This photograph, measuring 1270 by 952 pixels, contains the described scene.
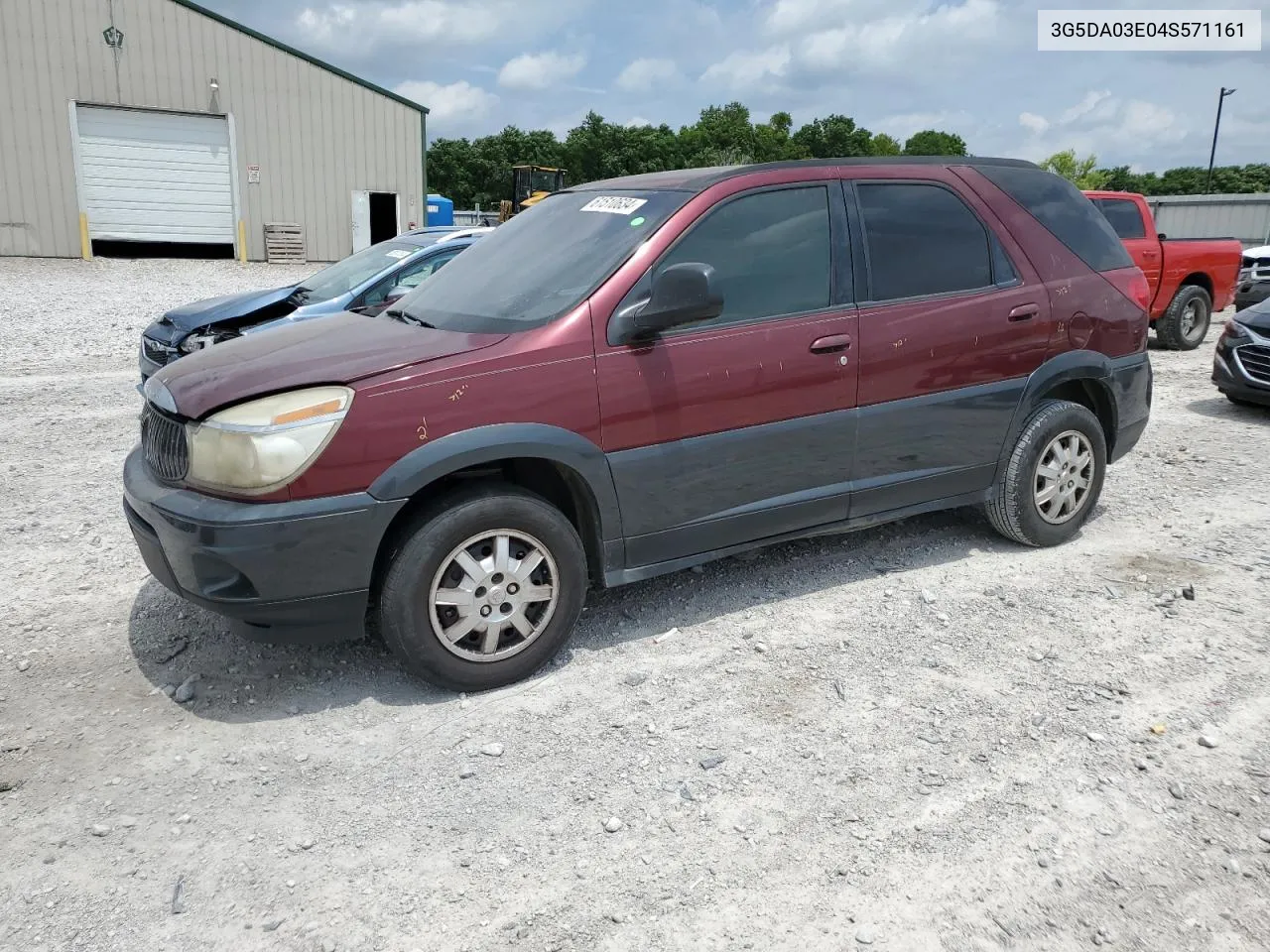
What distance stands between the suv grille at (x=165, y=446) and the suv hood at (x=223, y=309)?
482cm

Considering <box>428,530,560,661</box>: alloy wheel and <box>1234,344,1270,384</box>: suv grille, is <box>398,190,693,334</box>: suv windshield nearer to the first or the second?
<box>428,530,560,661</box>: alloy wheel

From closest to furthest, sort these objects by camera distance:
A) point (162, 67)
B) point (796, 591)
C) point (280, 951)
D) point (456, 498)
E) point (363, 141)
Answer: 1. point (280, 951)
2. point (456, 498)
3. point (796, 591)
4. point (162, 67)
5. point (363, 141)

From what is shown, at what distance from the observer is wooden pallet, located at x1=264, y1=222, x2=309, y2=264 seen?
25.5 meters

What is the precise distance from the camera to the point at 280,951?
2.49 metres

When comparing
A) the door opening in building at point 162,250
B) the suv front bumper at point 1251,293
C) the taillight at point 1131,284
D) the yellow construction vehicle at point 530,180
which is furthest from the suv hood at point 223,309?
the yellow construction vehicle at point 530,180

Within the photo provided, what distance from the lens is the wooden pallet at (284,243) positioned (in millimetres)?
25500

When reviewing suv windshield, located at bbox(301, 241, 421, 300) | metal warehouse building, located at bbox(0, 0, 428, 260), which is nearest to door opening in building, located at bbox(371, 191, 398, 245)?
metal warehouse building, located at bbox(0, 0, 428, 260)

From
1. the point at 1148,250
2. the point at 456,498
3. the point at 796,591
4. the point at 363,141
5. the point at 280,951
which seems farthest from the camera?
the point at 363,141

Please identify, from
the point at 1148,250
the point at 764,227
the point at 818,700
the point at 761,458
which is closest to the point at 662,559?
the point at 761,458

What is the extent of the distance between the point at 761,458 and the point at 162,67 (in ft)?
80.5

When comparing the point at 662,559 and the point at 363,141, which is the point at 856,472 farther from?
the point at 363,141

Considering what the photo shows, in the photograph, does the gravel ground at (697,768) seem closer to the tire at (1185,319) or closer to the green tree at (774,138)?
the tire at (1185,319)

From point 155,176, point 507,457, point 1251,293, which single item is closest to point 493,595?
point 507,457

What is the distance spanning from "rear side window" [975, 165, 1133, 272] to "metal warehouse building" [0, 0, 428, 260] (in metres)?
23.8
